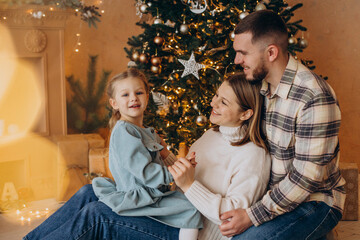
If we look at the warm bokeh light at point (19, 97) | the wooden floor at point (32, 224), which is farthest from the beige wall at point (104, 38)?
the wooden floor at point (32, 224)

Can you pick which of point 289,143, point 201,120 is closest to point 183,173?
point 289,143

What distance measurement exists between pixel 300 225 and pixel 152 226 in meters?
0.62

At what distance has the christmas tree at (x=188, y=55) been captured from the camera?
2488 millimetres

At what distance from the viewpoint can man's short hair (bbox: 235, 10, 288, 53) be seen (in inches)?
67.0

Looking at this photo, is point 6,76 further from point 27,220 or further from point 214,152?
point 214,152

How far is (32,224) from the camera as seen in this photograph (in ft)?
10.0

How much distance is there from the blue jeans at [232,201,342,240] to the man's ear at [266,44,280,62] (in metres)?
0.66

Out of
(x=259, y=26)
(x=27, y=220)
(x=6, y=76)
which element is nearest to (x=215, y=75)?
(x=259, y=26)

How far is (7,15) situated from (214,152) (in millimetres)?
2602

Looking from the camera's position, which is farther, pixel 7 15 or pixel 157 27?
pixel 7 15

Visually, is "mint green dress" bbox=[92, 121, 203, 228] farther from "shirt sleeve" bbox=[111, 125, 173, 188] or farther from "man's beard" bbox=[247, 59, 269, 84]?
"man's beard" bbox=[247, 59, 269, 84]

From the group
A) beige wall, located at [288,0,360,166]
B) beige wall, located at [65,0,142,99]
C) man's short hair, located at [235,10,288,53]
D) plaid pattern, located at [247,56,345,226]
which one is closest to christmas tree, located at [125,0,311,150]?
man's short hair, located at [235,10,288,53]

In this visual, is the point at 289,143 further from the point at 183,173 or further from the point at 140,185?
the point at 140,185

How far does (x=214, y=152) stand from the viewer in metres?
1.80
